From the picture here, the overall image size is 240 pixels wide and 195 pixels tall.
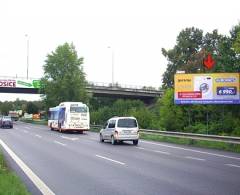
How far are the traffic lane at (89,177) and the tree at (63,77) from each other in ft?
212

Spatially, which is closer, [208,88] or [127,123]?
[127,123]

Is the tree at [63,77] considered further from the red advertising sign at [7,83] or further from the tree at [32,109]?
the tree at [32,109]

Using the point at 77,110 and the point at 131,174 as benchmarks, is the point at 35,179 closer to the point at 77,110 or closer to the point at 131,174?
the point at 131,174

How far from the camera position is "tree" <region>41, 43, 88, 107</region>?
86812 millimetres

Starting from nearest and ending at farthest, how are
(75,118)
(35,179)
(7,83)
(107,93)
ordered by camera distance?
(35,179) < (75,118) < (7,83) < (107,93)

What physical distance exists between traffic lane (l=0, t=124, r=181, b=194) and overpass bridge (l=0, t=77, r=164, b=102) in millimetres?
71621

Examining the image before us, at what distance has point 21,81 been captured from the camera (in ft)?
311

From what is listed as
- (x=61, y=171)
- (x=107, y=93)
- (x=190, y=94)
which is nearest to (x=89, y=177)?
(x=61, y=171)

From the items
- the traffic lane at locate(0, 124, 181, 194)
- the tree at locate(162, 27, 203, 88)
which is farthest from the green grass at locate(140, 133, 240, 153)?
the tree at locate(162, 27, 203, 88)

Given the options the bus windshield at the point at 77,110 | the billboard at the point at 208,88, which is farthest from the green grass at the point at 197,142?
the bus windshield at the point at 77,110

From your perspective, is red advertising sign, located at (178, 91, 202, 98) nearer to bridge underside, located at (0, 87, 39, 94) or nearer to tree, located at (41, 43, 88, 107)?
tree, located at (41, 43, 88, 107)

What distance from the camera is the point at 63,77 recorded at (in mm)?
89000

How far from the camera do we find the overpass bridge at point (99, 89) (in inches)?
3696

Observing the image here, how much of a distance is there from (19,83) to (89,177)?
8037cm
